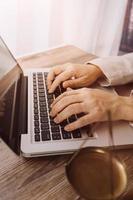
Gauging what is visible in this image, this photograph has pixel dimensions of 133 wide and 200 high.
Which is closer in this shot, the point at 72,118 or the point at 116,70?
the point at 72,118

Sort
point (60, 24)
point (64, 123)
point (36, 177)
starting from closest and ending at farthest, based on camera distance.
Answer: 1. point (36, 177)
2. point (64, 123)
3. point (60, 24)

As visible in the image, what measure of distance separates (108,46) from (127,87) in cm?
128

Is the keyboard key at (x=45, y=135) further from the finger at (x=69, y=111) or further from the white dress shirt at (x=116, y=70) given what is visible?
the white dress shirt at (x=116, y=70)

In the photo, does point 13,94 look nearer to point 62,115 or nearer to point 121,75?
point 62,115

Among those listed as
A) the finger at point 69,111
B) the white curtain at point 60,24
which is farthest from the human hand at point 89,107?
the white curtain at point 60,24

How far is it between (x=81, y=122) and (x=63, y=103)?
79mm

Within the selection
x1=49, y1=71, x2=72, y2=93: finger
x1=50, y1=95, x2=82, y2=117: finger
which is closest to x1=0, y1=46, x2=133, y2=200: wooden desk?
x1=50, y1=95, x2=82, y2=117: finger

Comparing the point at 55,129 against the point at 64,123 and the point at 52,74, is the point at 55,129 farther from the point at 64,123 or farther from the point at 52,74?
the point at 52,74

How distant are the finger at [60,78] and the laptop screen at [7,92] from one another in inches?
4.1

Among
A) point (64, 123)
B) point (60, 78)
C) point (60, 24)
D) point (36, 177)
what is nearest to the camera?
point (36, 177)

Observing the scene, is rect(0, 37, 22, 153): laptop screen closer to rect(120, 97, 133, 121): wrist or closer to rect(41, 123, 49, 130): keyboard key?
rect(41, 123, 49, 130): keyboard key

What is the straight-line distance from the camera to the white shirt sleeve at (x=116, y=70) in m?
0.86

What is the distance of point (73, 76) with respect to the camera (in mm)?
872

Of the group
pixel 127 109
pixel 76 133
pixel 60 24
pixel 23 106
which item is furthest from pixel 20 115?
pixel 60 24
